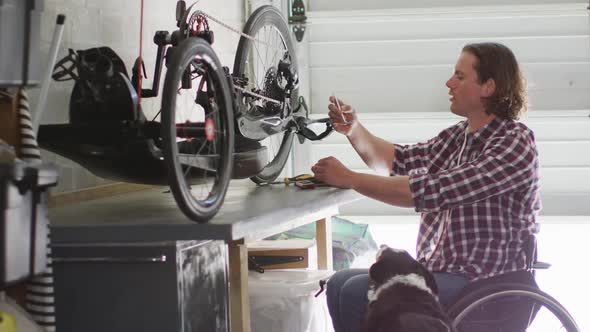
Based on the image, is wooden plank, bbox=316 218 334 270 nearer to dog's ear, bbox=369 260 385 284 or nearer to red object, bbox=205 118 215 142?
dog's ear, bbox=369 260 385 284

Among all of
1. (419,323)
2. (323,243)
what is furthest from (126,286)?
(323,243)

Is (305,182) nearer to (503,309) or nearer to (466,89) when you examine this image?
(466,89)

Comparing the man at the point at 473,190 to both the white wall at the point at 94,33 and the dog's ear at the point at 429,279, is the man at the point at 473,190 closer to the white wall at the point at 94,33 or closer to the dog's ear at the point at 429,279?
the dog's ear at the point at 429,279

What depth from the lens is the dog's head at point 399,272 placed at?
216 cm


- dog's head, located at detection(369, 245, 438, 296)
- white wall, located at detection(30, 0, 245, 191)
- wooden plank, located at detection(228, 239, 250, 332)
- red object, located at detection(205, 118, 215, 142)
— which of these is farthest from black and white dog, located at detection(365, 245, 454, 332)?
white wall, located at detection(30, 0, 245, 191)

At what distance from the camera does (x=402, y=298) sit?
2.10 m

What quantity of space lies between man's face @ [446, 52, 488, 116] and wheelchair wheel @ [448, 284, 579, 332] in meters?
0.64

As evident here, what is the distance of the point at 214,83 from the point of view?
6.45 ft

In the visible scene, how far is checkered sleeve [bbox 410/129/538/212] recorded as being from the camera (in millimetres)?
2355

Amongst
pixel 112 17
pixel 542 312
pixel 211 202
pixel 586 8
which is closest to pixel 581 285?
pixel 542 312

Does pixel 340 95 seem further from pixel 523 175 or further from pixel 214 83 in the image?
pixel 214 83

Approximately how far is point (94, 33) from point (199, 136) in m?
0.85

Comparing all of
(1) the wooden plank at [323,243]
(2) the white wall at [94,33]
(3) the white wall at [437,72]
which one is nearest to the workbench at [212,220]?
(2) the white wall at [94,33]

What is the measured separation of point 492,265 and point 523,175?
0.87 feet
